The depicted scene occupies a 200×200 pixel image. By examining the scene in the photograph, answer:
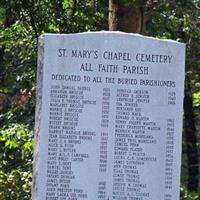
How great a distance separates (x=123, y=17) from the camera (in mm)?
9383

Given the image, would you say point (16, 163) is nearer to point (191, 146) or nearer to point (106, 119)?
point (106, 119)

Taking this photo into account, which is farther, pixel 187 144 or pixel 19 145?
pixel 187 144

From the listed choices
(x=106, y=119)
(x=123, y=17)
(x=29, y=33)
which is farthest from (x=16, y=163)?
(x=106, y=119)

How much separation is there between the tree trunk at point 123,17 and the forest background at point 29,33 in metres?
0.04

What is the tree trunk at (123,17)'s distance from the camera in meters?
9.33

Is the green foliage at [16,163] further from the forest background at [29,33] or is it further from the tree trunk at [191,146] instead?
the tree trunk at [191,146]

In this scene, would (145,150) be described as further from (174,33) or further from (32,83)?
(174,33)

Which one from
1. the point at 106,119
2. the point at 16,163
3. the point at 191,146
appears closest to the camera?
the point at 106,119

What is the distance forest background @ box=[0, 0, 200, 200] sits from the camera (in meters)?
9.68

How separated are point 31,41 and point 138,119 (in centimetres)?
456

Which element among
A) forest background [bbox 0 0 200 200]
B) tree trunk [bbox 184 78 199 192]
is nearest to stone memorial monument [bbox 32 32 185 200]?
forest background [bbox 0 0 200 200]

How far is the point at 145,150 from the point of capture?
6.21m

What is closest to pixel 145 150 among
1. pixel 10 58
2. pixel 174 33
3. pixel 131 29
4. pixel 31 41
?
pixel 131 29

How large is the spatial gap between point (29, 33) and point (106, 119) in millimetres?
4602
